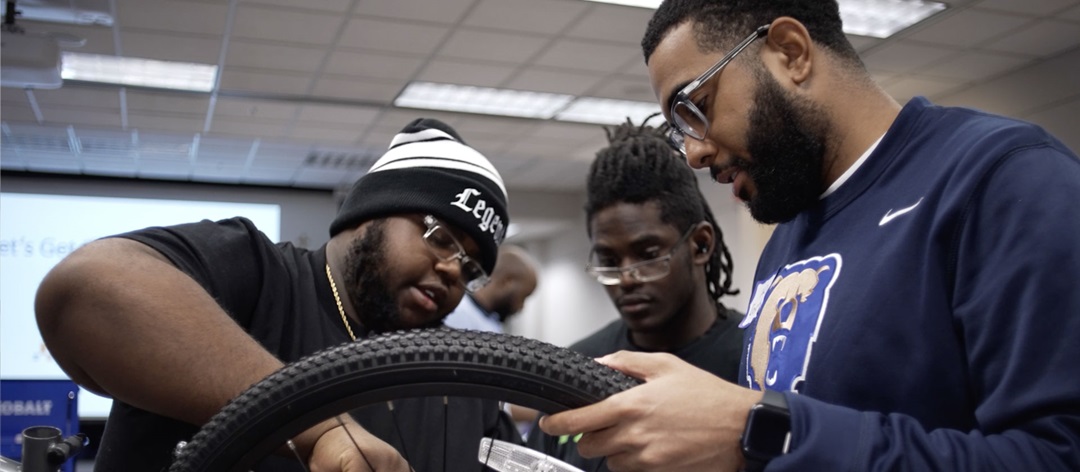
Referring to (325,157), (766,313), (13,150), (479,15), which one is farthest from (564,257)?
(766,313)

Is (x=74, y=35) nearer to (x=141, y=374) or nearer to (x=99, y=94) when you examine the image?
(x=99, y=94)

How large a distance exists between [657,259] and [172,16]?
13.5ft

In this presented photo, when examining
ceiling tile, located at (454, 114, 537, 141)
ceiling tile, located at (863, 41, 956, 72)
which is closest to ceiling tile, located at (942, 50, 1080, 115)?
ceiling tile, located at (863, 41, 956, 72)

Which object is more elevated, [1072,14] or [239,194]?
[1072,14]

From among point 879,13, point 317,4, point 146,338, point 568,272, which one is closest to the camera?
point 146,338

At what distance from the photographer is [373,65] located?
5.91 m

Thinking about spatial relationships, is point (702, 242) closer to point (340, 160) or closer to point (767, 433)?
point (767, 433)

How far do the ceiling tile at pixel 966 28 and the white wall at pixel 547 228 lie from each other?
7.56 feet

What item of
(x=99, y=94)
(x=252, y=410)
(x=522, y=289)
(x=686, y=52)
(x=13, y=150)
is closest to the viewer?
(x=252, y=410)

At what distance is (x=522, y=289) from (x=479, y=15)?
161 centimetres

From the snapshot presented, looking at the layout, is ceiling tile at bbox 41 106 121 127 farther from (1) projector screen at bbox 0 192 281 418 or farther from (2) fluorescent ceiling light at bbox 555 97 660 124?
(2) fluorescent ceiling light at bbox 555 97 660 124

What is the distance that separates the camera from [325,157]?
891 centimetres

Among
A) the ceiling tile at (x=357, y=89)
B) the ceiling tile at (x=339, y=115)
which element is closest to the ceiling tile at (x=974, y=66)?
the ceiling tile at (x=357, y=89)

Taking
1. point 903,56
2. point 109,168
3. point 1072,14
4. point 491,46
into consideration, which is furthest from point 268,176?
point 1072,14
